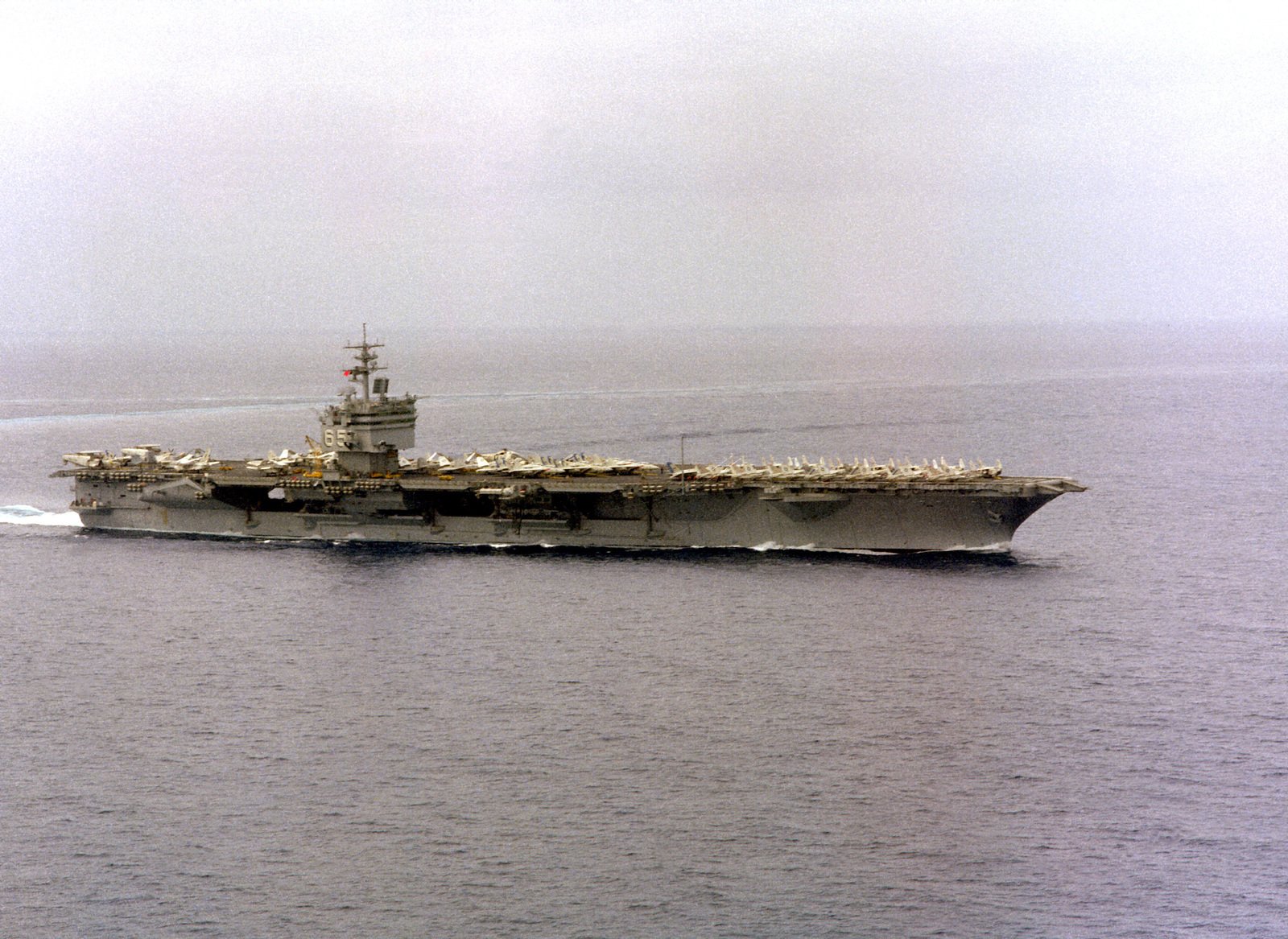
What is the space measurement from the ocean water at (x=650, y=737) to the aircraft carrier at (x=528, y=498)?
1.31 metres

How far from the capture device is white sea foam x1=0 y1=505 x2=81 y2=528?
2127 inches

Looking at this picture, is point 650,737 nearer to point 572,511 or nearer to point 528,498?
point 572,511

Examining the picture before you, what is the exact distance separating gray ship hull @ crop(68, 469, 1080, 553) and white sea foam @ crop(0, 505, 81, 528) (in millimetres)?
1980

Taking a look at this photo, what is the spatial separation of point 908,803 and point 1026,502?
19.5m

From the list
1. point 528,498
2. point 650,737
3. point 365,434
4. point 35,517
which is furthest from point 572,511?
point 35,517

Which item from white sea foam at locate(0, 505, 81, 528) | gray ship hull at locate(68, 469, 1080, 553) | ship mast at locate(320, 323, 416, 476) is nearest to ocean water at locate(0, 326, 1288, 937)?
white sea foam at locate(0, 505, 81, 528)

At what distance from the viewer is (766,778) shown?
26875mm

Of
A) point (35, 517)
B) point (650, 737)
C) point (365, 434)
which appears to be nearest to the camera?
point (650, 737)

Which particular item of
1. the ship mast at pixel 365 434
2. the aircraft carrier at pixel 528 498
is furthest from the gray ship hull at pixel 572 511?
the ship mast at pixel 365 434

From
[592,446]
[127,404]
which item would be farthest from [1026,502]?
[127,404]

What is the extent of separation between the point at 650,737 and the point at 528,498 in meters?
18.8

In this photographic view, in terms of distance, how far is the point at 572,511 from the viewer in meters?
46.8

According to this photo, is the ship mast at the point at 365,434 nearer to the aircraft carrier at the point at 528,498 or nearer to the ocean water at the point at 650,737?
the aircraft carrier at the point at 528,498

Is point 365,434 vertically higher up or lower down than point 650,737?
higher up
